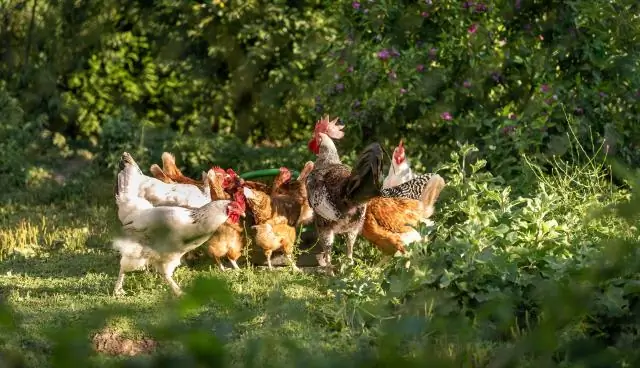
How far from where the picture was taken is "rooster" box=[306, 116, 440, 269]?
4.71 m

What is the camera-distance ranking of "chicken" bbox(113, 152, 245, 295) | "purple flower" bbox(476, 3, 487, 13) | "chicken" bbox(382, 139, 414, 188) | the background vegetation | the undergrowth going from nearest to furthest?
the background vegetation, the undergrowth, "chicken" bbox(113, 152, 245, 295), "chicken" bbox(382, 139, 414, 188), "purple flower" bbox(476, 3, 487, 13)

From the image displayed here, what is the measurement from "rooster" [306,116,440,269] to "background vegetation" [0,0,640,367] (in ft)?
0.67

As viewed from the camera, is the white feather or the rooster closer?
the rooster

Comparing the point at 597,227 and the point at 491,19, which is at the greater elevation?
the point at 491,19

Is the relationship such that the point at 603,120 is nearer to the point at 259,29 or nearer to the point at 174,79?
the point at 259,29

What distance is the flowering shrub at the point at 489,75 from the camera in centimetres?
618

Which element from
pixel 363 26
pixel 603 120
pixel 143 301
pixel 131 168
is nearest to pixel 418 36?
pixel 363 26

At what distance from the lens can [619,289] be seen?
11.3 ft

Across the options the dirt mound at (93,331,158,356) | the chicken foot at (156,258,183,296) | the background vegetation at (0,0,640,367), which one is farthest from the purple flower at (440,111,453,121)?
the dirt mound at (93,331,158,356)

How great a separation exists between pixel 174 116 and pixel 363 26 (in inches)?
105

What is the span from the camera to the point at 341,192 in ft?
16.3

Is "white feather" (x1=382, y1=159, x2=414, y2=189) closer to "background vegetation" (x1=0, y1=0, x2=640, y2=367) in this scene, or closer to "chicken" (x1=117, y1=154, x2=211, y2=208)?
"background vegetation" (x1=0, y1=0, x2=640, y2=367)

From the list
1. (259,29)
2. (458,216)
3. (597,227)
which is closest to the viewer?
(597,227)

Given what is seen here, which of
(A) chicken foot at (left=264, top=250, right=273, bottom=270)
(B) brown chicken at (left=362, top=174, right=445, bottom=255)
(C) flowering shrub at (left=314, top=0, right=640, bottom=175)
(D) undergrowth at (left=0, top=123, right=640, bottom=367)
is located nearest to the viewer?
(D) undergrowth at (left=0, top=123, right=640, bottom=367)
